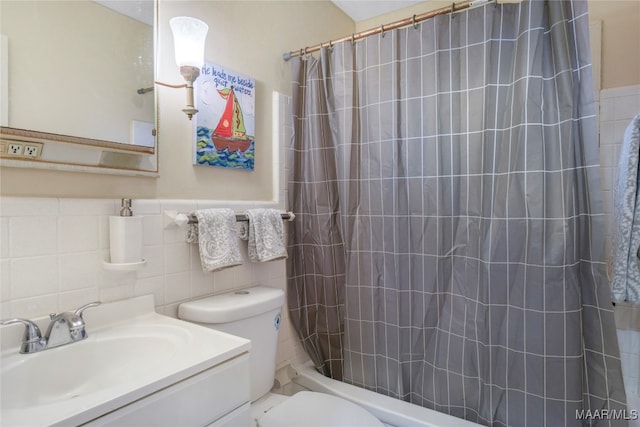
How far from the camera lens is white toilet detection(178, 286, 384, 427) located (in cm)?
125

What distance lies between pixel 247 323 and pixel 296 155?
2.88 ft

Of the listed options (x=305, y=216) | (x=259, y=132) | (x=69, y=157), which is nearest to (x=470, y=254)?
(x=305, y=216)

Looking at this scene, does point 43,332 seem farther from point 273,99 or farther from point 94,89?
point 273,99

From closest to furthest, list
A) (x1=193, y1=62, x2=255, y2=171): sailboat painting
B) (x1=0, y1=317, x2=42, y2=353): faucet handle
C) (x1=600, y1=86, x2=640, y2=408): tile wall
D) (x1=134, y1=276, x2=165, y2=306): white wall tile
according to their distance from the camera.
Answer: (x1=0, y1=317, x2=42, y2=353): faucet handle < (x1=134, y1=276, x2=165, y2=306): white wall tile < (x1=193, y1=62, x2=255, y2=171): sailboat painting < (x1=600, y1=86, x2=640, y2=408): tile wall

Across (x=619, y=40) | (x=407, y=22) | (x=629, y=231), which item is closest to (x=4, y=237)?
(x=407, y=22)

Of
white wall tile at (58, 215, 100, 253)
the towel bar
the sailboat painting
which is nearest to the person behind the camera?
white wall tile at (58, 215, 100, 253)

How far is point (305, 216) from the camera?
1.81 meters

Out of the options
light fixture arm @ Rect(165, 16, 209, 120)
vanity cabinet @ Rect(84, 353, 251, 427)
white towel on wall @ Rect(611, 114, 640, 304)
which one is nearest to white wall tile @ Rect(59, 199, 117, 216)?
light fixture arm @ Rect(165, 16, 209, 120)

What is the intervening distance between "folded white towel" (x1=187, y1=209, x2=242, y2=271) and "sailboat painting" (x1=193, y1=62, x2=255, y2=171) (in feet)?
0.79

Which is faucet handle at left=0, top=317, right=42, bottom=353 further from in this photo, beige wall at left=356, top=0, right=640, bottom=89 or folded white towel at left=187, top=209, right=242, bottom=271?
beige wall at left=356, top=0, right=640, bottom=89

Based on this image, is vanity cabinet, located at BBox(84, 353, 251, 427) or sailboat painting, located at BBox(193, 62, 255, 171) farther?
sailboat painting, located at BBox(193, 62, 255, 171)

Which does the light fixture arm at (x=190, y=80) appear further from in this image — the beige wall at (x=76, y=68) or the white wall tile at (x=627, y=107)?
the white wall tile at (x=627, y=107)

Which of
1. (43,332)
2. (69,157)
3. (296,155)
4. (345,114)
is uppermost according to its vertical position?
(345,114)

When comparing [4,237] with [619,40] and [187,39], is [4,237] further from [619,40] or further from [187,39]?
[619,40]
